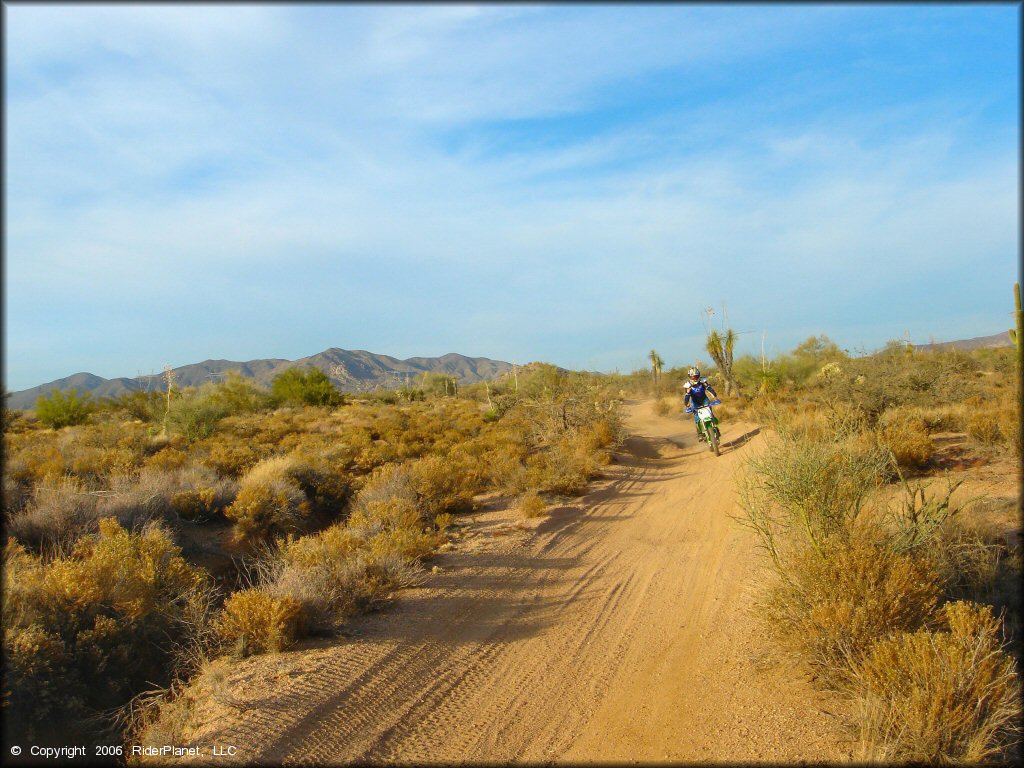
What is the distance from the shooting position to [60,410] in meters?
25.2

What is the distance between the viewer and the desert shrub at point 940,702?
12.3 feet

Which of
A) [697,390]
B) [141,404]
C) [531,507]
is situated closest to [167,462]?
[531,507]

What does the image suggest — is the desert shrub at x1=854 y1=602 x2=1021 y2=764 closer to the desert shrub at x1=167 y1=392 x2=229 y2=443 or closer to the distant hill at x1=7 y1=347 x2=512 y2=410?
the desert shrub at x1=167 y1=392 x2=229 y2=443

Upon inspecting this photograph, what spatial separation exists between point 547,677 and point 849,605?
8.75 feet

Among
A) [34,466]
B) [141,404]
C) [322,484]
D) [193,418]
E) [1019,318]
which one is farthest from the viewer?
[141,404]

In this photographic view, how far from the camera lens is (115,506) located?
913 centimetres

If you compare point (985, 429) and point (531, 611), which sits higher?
point (985, 429)

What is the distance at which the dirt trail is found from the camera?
4363 mm

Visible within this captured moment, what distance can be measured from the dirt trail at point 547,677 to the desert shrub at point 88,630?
42.4 inches

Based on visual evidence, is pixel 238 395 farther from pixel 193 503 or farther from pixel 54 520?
pixel 54 520

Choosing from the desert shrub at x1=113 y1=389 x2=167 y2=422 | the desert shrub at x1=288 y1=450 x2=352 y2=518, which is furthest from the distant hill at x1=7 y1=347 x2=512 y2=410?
the desert shrub at x1=288 y1=450 x2=352 y2=518

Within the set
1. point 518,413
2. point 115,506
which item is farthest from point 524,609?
point 518,413

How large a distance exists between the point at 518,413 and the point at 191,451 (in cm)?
1033

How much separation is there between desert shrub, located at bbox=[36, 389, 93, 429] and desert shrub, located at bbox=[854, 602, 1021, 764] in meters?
29.5
